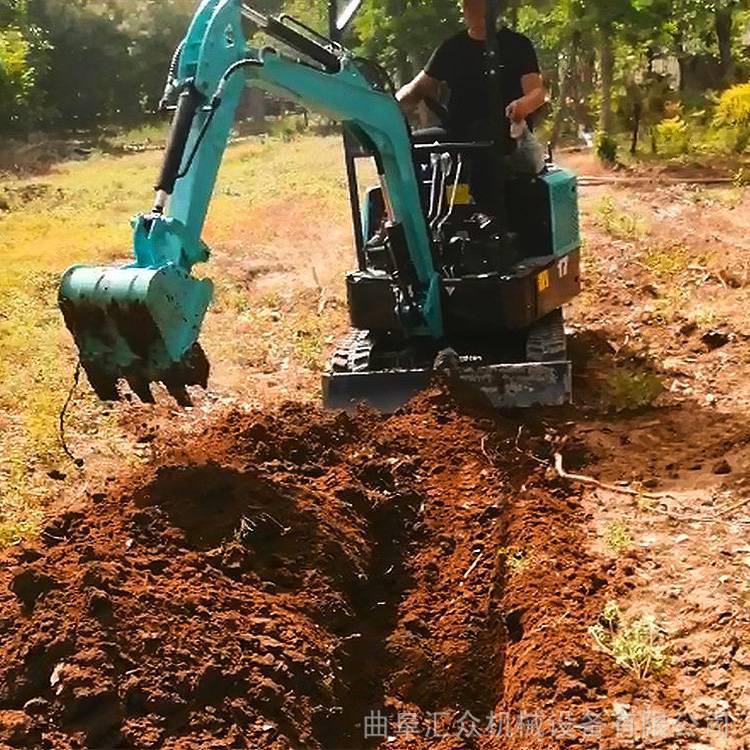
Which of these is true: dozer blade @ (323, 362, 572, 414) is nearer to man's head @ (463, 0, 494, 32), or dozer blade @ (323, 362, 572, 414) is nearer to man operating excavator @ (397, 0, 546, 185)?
man operating excavator @ (397, 0, 546, 185)

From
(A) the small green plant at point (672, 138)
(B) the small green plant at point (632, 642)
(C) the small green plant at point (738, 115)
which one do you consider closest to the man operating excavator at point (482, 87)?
(B) the small green plant at point (632, 642)

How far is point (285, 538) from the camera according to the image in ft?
15.8

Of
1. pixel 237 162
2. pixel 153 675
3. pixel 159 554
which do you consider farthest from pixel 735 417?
pixel 237 162

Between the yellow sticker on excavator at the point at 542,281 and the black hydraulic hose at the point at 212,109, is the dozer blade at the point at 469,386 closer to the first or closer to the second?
the yellow sticker on excavator at the point at 542,281

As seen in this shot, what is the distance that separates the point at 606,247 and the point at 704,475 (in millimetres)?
6667

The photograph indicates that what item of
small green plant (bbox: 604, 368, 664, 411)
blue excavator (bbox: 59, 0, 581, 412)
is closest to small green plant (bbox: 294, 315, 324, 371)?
blue excavator (bbox: 59, 0, 581, 412)

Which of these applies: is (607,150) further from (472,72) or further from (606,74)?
(472,72)

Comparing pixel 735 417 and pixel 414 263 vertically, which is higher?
pixel 414 263

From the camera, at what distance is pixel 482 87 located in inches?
276

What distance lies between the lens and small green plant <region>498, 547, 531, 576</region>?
482 centimetres

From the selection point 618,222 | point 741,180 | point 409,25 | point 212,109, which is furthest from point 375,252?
point 409,25

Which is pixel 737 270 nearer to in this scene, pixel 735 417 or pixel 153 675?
pixel 735 417

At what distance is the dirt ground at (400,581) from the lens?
3.74 meters

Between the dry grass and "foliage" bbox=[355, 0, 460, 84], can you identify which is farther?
"foliage" bbox=[355, 0, 460, 84]
